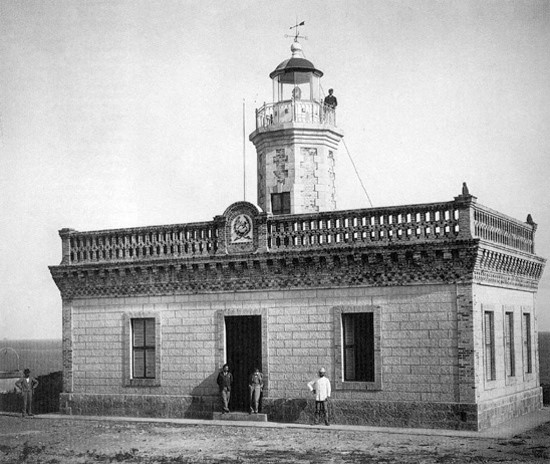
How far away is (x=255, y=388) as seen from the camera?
82.2 feet

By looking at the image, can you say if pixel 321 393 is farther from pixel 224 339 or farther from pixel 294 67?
pixel 294 67

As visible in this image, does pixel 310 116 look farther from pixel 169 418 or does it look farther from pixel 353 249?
pixel 169 418

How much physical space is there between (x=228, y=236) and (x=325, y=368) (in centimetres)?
498

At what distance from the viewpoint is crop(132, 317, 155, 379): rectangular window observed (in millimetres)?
27281

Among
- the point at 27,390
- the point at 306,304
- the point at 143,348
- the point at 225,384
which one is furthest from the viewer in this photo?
the point at 27,390

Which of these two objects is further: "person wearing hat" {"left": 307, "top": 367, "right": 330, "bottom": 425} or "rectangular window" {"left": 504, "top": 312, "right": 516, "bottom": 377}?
"rectangular window" {"left": 504, "top": 312, "right": 516, "bottom": 377}

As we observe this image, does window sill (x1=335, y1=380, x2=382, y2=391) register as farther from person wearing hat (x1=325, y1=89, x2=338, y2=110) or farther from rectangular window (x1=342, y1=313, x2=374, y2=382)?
person wearing hat (x1=325, y1=89, x2=338, y2=110)

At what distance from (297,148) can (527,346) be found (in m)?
10.1

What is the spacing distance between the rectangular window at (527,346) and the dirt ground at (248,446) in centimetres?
442

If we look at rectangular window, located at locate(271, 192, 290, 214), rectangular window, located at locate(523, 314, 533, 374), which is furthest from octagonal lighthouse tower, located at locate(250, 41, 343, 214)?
rectangular window, located at locate(523, 314, 533, 374)

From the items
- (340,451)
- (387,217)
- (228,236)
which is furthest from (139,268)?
(340,451)

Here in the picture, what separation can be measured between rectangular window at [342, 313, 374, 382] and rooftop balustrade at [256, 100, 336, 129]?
858 cm

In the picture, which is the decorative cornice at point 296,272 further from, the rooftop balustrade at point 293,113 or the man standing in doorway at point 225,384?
the rooftop balustrade at point 293,113

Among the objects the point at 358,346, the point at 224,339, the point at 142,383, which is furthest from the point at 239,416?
the point at 358,346
